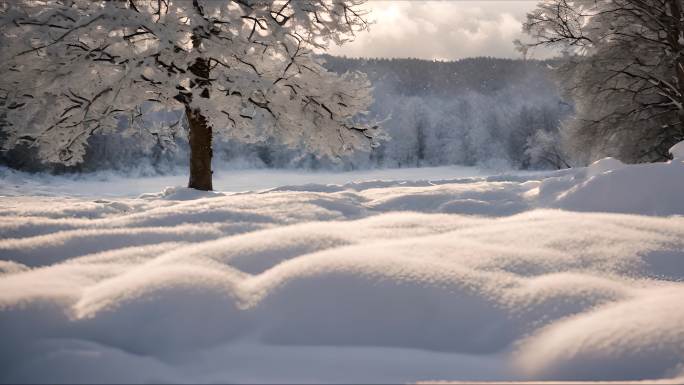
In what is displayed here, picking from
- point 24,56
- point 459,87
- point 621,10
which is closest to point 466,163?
point 459,87

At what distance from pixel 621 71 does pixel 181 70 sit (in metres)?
9.75

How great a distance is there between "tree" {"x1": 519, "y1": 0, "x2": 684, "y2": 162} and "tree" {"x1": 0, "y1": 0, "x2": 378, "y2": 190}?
6.11 meters

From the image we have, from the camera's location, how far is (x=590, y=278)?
6.05 ft

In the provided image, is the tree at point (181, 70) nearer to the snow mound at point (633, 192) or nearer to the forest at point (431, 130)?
the snow mound at point (633, 192)

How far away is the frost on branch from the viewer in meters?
6.26

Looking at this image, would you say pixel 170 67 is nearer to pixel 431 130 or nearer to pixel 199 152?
pixel 199 152

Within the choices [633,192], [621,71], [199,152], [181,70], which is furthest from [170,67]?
[621,71]

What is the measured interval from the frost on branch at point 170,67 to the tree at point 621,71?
616 cm

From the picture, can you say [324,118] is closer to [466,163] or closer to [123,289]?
[123,289]

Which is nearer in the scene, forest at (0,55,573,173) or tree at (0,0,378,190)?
tree at (0,0,378,190)

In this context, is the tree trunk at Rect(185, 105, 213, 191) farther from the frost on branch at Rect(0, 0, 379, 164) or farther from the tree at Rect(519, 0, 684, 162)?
the tree at Rect(519, 0, 684, 162)

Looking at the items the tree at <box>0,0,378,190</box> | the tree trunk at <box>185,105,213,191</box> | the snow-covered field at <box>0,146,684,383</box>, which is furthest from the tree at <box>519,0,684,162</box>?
the snow-covered field at <box>0,146,684,383</box>

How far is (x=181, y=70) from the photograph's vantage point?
6.77m

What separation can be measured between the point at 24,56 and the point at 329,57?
47.1 metres
